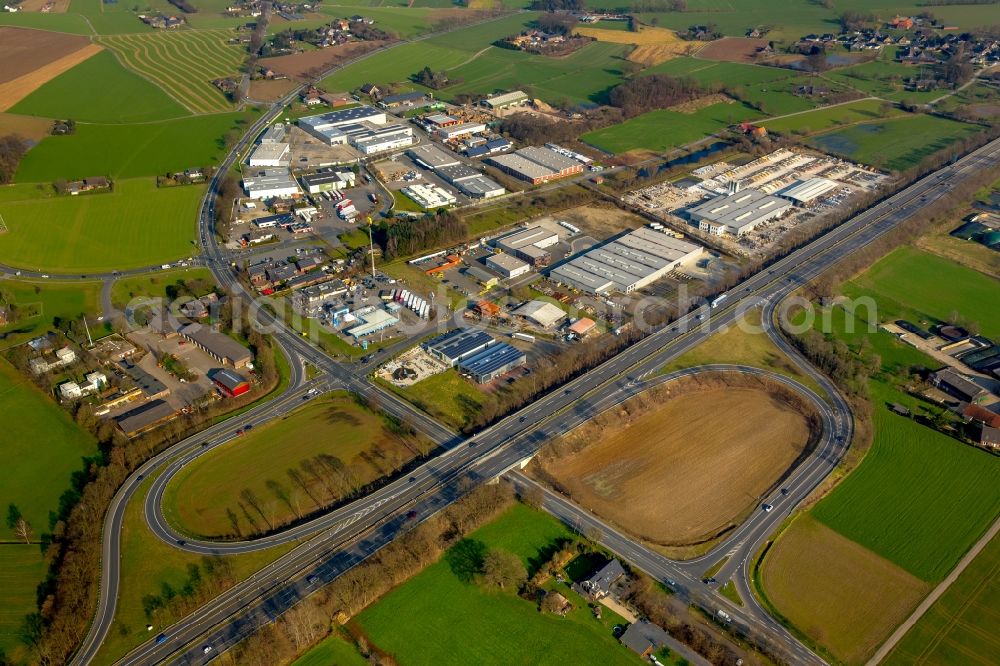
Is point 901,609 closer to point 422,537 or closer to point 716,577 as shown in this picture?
point 716,577

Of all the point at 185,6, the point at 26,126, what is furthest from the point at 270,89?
the point at 185,6

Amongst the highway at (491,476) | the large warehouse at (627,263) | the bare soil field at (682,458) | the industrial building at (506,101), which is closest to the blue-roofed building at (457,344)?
the highway at (491,476)

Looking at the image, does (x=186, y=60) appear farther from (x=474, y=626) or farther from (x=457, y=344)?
(x=474, y=626)

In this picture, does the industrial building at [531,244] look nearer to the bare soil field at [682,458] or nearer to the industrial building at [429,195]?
the industrial building at [429,195]

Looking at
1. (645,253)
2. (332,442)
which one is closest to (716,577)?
(332,442)

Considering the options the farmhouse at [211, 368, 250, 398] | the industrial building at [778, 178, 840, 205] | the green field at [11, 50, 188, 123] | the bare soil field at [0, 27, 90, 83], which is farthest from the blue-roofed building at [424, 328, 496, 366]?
the bare soil field at [0, 27, 90, 83]
